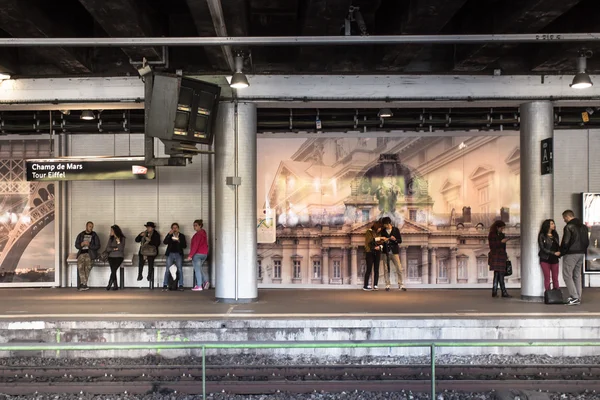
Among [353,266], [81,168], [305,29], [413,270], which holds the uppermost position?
[305,29]

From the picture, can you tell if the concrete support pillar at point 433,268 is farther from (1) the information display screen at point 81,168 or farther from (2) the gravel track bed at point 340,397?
(1) the information display screen at point 81,168

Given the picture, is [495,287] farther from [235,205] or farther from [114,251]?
[114,251]

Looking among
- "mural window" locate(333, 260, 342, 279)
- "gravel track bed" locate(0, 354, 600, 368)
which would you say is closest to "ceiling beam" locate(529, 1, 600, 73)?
"gravel track bed" locate(0, 354, 600, 368)

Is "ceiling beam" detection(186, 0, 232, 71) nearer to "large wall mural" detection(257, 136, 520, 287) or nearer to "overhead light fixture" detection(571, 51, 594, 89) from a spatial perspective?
"large wall mural" detection(257, 136, 520, 287)

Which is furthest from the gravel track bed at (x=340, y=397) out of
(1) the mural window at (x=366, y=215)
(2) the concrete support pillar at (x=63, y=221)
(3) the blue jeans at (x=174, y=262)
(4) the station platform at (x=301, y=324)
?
(2) the concrete support pillar at (x=63, y=221)

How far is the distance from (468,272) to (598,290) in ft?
10.0

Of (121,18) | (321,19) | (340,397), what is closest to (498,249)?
(340,397)

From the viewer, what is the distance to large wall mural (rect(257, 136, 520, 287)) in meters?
13.2

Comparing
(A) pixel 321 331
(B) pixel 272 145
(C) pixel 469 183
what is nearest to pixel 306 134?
(B) pixel 272 145

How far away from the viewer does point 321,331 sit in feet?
27.4

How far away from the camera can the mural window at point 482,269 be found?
13164 mm

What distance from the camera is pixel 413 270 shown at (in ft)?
43.5

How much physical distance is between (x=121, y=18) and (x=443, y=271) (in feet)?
32.0

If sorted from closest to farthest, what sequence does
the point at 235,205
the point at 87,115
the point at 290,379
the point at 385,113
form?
the point at 290,379
the point at 235,205
the point at 385,113
the point at 87,115
